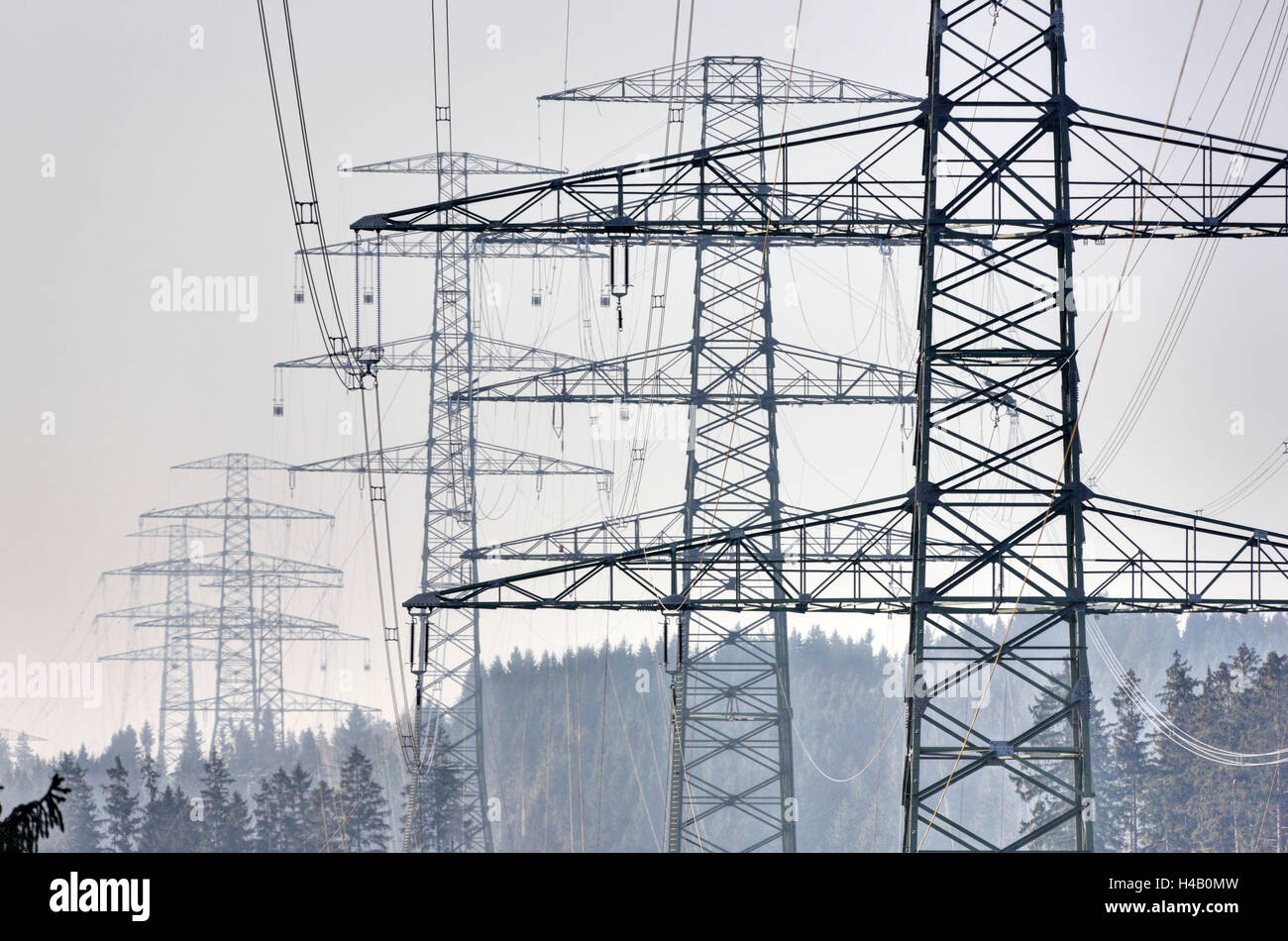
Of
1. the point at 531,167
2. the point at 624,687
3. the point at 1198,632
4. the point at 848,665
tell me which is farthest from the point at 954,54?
the point at 1198,632

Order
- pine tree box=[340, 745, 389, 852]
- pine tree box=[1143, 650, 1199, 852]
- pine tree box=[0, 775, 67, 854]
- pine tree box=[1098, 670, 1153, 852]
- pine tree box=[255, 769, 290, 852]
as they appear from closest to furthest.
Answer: pine tree box=[0, 775, 67, 854] < pine tree box=[340, 745, 389, 852] < pine tree box=[1143, 650, 1199, 852] < pine tree box=[255, 769, 290, 852] < pine tree box=[1098, 670, 1153, 852]

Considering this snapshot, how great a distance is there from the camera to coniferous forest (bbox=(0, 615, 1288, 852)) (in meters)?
76.9

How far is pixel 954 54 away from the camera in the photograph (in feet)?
86.9

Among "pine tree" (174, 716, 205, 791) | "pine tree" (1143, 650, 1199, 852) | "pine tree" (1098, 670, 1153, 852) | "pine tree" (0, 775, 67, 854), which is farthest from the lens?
"pine tree" (174, 716, 205, 791)

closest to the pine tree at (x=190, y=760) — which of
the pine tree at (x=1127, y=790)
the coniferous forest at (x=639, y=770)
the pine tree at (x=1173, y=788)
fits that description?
the coniferous forest at (x=639, y=770)

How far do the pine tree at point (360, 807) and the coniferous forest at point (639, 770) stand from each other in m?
0.11

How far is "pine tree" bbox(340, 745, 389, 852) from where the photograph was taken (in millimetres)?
75750

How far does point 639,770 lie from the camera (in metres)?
137

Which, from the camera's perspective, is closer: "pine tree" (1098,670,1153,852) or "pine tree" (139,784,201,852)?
"pine tree" (139,784,201,852)

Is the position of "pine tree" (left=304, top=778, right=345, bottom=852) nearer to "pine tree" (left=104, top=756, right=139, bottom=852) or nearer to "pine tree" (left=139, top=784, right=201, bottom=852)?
"pine tree" (left=139, top=784, right=201, bottom=852)

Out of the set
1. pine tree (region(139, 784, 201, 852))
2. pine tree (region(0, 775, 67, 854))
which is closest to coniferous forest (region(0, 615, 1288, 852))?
A: pine tree (region(139, 784, 201, 852))

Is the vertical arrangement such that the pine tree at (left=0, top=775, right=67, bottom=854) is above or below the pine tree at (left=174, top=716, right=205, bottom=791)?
above

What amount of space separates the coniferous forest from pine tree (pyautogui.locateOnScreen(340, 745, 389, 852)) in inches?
4.3

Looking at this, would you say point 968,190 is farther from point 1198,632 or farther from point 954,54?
point 1198,632
